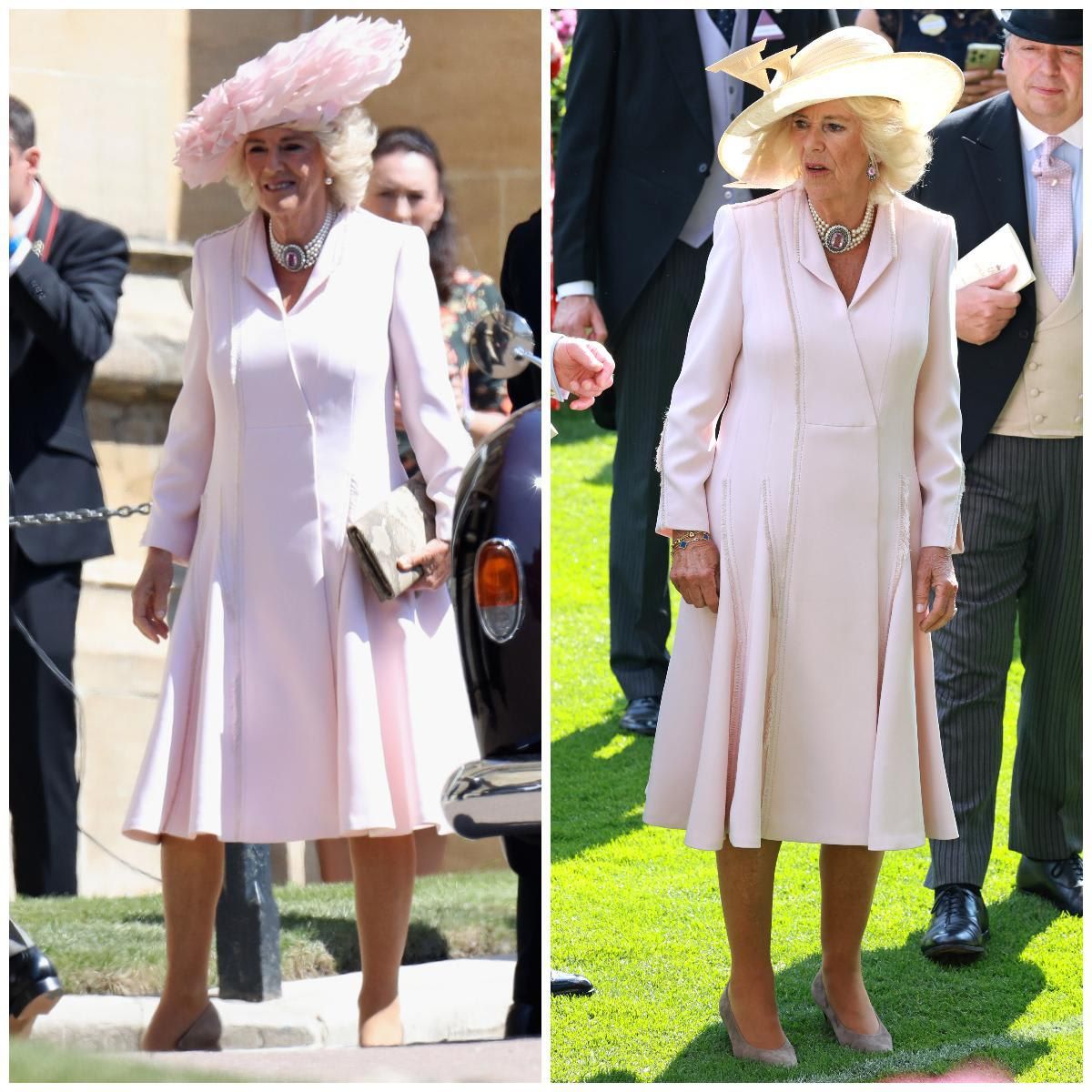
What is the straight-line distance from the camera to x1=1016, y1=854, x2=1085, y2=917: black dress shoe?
5219 millimetres

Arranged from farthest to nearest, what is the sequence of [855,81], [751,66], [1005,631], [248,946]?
[1005,631] → [248,946] → [751,66] → [855,81]

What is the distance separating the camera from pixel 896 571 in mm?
4219

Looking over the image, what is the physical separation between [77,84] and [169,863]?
153cm

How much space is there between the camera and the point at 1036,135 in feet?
16.2

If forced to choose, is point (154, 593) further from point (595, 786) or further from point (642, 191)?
point (642, 191)

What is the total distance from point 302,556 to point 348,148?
2.57ft

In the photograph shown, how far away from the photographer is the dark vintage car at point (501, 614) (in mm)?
4141

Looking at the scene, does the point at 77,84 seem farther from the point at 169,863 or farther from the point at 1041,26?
the point at 1041,26

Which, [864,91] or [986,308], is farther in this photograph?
[986,308]

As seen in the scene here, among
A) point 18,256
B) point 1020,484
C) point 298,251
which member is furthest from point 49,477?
point 1020,484

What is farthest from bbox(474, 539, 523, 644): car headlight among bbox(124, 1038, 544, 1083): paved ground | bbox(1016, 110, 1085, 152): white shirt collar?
bbox(1016, 110, 1085, 152): white shirt collar

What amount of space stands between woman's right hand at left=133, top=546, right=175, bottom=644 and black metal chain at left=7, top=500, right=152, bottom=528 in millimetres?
81

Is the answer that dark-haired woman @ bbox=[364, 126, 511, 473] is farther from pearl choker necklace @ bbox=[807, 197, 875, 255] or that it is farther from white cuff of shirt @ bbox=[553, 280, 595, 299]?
white cuff of shirt @ bbox=[553, 280, 595, 299]

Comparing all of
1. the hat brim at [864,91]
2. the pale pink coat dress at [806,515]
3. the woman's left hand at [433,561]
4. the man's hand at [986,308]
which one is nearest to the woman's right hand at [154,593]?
the woman's left hand at [433,561]
